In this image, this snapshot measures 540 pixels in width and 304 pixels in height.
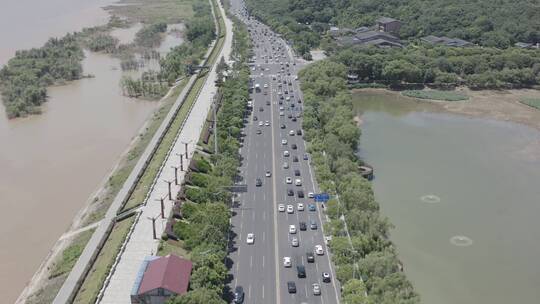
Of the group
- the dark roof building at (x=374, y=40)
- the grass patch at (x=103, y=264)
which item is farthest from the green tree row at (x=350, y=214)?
the dark roof building at (x=374, y=40)

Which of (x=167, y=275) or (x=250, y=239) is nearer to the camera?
(x=167, y=275)

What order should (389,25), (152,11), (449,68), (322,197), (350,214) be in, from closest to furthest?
(350,214), (322,197), (449,68), (389,25), (152,11)

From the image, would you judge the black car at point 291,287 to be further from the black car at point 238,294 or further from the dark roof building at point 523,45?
the dark roof building at point 523,45

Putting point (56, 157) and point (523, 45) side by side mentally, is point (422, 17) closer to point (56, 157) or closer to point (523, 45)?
point (523, 45)

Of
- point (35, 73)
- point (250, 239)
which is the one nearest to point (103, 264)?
point (250, 239)

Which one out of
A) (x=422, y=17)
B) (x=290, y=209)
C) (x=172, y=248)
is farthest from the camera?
(x=422, y=17)

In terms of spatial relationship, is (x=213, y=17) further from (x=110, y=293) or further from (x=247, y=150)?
(x=110, y=293)
